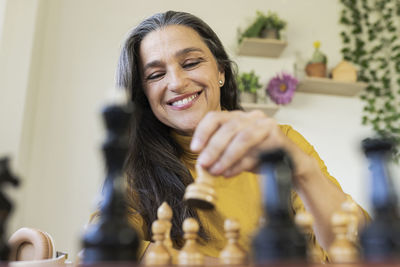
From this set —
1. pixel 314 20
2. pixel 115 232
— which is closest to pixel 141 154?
pixel 115 232

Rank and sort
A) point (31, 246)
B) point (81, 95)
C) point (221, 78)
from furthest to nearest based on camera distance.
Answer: point (81, 95) < point (221, 78) < point (31, 246)

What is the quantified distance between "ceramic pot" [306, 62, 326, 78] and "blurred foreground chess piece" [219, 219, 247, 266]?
2.34 metres

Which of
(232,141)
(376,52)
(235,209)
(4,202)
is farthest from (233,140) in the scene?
(376,52)

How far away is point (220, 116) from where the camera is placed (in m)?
0.57

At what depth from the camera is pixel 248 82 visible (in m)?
2.58

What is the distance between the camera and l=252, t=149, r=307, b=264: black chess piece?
378mm

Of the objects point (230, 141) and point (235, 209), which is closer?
point (230, 141)

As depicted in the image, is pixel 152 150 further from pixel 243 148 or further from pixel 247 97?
pixel 247 97

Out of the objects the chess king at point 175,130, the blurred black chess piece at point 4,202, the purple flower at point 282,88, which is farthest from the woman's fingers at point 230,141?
the purple flower at point 282,88

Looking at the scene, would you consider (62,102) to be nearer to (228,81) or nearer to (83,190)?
(83,190)

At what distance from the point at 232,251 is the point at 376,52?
2.85 m

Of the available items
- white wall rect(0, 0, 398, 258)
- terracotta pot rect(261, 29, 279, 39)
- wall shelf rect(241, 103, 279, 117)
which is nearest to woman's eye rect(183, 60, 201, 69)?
white wall rect(0, 0, 398, 258)

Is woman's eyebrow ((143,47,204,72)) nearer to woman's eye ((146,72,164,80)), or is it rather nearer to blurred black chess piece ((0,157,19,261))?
woman's eye ((146,72,164,80))

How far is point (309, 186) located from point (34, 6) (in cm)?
211
